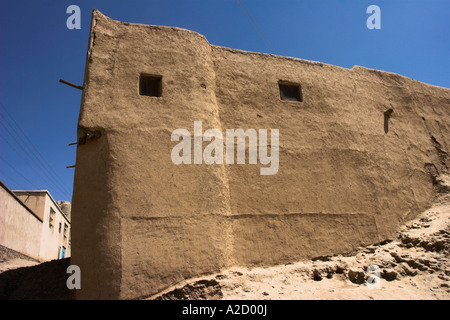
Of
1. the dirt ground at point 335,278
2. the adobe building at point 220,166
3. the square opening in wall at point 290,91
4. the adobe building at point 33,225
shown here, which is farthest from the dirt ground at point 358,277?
the adobe building at point 33,225

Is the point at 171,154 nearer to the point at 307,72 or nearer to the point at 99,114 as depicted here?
the point at 99,114

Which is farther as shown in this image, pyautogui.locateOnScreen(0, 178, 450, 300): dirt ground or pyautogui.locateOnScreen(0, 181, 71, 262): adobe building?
pyautogui.locateOnScreen(0, 181, 71, 262): adobe building

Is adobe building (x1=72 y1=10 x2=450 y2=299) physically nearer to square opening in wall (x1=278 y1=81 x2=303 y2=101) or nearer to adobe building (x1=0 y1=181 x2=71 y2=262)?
square opening in wall (x1=278 y1=81 x2=303 y2=101)

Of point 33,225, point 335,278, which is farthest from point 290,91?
point 33,225

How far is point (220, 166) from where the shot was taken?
18.6 ft

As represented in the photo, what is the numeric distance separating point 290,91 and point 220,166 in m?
2.24

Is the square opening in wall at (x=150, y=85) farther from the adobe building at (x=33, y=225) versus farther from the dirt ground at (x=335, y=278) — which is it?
the adobe building at (x=33, y=225)

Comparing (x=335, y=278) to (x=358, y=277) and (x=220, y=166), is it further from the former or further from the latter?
(x=220, y=166)

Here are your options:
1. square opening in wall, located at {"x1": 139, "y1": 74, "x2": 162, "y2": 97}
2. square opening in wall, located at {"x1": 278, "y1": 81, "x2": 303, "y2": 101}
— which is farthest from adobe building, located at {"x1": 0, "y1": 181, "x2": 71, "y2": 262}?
square opening in wall, located at {"x1": 278, "y1": 81, "x2": 303, "y2": 101}

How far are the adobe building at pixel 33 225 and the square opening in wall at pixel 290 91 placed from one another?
7685 millimetres

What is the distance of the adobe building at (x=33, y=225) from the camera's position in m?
11.2

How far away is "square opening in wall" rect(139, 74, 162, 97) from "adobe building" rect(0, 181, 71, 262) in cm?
624

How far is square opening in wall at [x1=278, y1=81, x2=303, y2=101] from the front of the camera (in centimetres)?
680

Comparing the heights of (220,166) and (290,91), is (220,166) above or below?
below
